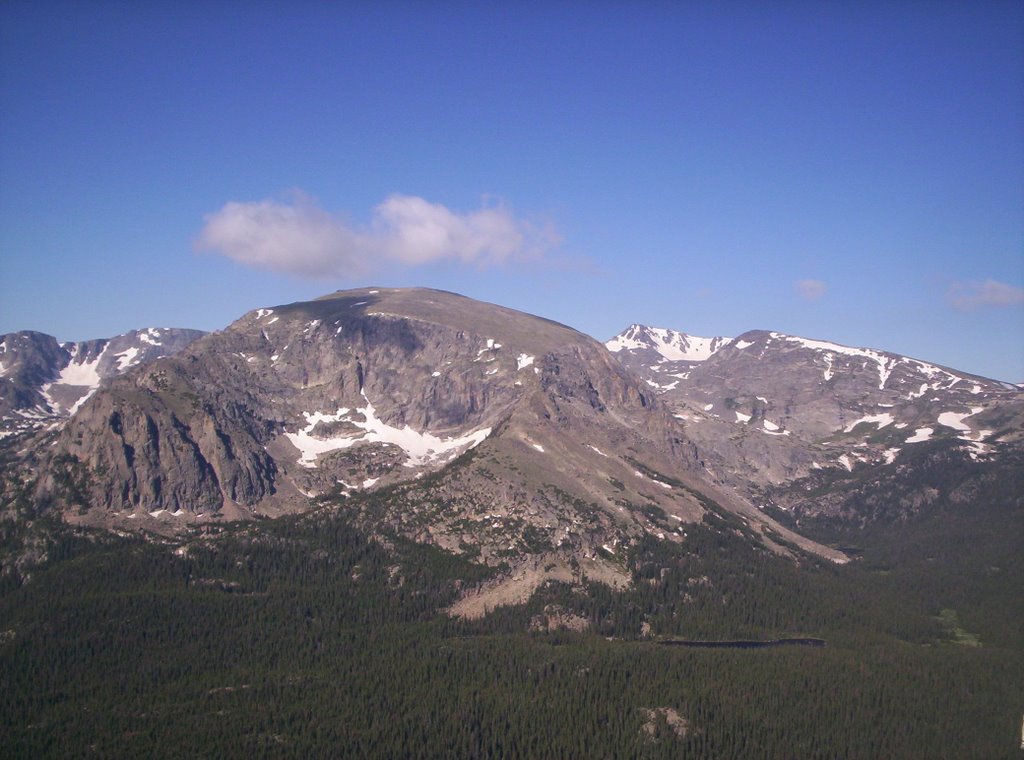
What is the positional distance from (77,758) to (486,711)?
79590mm

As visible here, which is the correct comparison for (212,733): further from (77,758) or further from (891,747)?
(891,747)

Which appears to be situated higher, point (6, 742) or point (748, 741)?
point (748, 741)

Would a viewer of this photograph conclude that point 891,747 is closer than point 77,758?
No

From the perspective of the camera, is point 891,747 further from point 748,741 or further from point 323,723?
point 323,723

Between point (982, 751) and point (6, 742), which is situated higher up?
point (982, 751)

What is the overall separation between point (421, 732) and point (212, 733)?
41.3 metres

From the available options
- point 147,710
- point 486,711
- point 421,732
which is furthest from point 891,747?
point 147,710

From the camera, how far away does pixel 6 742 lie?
18900 centimetres

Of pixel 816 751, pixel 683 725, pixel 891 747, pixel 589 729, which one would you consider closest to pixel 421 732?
pixel 589 729

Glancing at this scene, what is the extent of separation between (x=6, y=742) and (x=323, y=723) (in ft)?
204

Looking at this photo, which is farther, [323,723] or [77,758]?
[323,723]

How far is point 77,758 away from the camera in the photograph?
7141 inches

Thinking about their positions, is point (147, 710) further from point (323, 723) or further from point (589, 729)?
point (589, 729)

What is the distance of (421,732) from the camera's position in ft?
627
